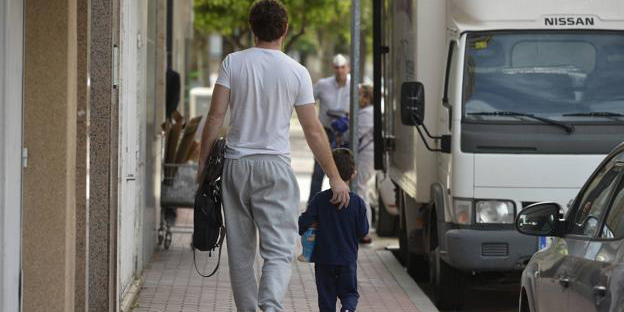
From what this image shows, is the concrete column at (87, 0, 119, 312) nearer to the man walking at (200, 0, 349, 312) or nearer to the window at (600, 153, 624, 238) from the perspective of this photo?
the man walking at (200, 0, 349, 312)

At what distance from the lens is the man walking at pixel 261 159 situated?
720 centimetres

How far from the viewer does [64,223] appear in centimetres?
708

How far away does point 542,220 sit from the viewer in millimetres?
6168

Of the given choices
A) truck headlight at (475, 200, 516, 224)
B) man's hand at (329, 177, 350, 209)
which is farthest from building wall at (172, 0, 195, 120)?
man's hand at (329, 177, 350, 209)

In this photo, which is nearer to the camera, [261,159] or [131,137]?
[261,159]

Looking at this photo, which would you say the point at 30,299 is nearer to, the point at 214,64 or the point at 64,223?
the point at 64,223

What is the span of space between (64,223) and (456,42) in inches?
176

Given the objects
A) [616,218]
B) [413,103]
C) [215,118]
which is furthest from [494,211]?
[616,218]

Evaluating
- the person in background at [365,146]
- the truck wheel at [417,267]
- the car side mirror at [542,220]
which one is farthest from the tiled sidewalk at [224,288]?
the car side mirror at [542,220]

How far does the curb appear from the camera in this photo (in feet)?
34.3

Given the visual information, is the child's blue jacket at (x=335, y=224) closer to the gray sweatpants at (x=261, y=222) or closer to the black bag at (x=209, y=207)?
the gray sweatpants at (x=261, y=222)

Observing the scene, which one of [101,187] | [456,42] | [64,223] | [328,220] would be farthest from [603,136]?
[64,223]

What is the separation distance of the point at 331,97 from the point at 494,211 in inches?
225

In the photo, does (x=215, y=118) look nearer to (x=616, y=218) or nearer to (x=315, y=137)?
(x=315, y=137)
